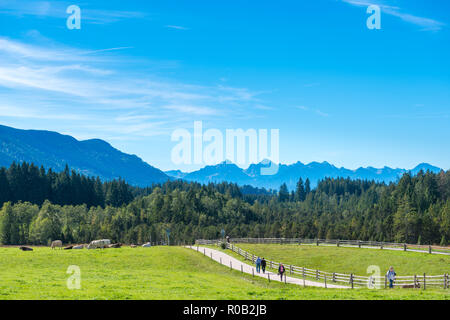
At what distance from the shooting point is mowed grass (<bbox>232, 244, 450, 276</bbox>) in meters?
56.4

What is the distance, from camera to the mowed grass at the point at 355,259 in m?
56.4

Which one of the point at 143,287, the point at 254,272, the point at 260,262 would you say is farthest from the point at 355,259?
the point at 143,287

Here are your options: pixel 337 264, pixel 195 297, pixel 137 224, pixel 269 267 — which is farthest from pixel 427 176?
pixel 195 297

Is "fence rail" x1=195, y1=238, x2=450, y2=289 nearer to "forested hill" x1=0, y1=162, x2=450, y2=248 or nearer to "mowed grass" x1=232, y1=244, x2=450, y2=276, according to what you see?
"mowed grass" x1=232, y1=244, x2=450, y2=276

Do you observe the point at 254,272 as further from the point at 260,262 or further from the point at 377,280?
the point at 377,280

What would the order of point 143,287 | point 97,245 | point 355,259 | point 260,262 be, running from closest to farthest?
point 143,287 < point 260,262 < point 355,259 < point 97,245

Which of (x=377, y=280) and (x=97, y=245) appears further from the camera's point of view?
(x=97, y=245)

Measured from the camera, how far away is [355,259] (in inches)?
2591

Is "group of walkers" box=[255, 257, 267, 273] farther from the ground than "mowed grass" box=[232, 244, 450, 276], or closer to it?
farther from the ground

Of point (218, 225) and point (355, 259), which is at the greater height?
point (355, 259)

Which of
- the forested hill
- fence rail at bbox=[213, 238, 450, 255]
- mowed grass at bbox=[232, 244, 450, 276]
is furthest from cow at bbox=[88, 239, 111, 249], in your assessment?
the forested hill

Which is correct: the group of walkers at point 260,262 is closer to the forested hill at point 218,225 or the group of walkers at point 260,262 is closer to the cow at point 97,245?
the cow at point 97,245
